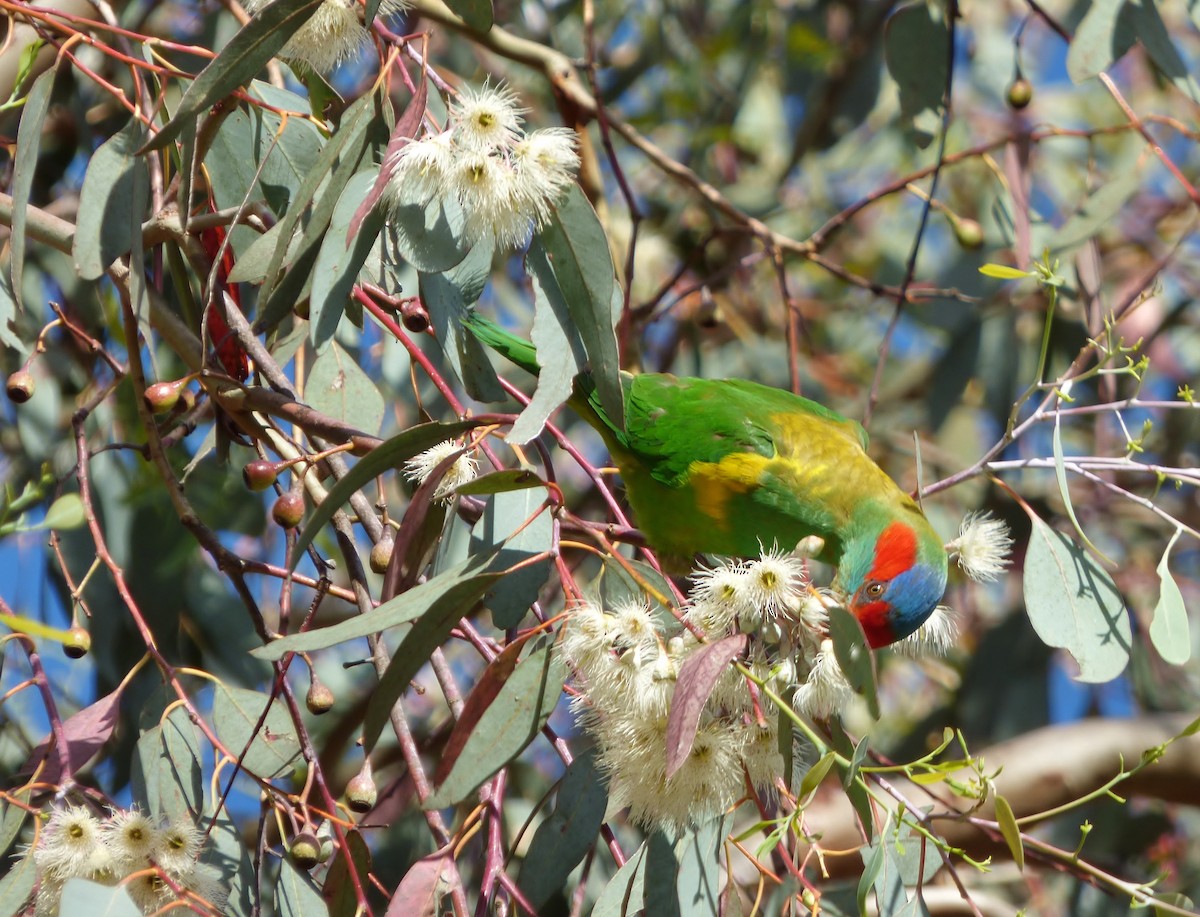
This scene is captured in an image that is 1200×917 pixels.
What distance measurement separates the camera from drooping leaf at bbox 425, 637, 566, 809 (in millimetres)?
1422

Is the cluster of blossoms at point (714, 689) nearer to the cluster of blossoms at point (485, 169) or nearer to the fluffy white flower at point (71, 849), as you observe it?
the cluster of blossoms at point (485, 169)

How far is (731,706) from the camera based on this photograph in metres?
1.52

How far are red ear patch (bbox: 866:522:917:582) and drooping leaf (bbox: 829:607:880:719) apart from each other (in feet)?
2.55

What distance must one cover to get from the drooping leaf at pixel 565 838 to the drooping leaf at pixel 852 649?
17.9 inches

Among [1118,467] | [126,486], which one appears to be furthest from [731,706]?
[126,486]

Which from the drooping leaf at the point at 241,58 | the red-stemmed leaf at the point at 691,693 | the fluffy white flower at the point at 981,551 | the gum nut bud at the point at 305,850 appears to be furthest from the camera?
the fluffy white flower at the point at 981,551

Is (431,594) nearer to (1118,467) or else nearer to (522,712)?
(522,712)

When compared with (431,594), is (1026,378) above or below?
below

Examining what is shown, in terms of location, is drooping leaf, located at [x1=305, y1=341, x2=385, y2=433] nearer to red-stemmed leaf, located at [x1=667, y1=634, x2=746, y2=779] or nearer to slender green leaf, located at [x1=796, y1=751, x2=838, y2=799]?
red-stemmed leaf, located at [x1=667, y1=634, x2=746, y2=779]

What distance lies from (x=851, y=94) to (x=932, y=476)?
1.30m

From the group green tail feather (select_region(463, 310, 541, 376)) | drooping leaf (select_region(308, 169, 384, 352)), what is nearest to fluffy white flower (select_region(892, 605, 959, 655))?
green tail feather (select_region(463, 310, 541, 376))

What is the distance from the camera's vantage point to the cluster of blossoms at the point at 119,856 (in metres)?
1.51

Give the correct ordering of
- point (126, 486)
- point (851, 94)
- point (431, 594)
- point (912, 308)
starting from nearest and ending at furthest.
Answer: point (431, 594), point (126, 486), point (912, 308), point (851, 94)

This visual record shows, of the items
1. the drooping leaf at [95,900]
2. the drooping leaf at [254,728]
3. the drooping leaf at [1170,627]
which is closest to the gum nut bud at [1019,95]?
the drooping leaf at [1170,627]
